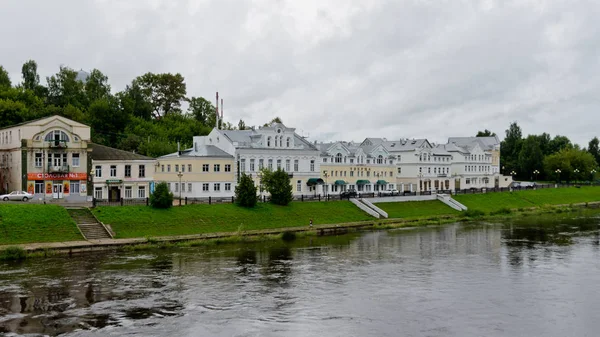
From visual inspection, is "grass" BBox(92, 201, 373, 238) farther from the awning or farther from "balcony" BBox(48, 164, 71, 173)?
the awning

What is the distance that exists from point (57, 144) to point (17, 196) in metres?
6.05

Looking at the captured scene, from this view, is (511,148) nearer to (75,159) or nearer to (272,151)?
(272,151)

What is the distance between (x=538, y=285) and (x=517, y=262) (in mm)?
7480

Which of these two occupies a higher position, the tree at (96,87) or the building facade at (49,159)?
the tree at (96,87)

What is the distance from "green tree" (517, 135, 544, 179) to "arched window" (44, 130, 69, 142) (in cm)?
10006

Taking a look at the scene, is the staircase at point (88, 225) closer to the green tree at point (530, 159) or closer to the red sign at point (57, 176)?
the red sign at point (57, 176)

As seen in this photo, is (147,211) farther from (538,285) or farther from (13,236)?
(538,285)

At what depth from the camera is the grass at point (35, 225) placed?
43.5 metres

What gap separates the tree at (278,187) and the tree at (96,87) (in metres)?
45.0

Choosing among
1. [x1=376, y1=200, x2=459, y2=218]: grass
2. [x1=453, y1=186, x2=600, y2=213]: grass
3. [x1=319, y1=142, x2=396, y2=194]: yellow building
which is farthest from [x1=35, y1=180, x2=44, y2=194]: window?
[x1=453, y1=186, x2=600, y2=213]: grass

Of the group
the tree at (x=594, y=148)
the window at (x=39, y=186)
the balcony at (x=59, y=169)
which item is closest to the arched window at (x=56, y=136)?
the balcony at (x=59, y=169)

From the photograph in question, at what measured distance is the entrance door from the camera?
184ft

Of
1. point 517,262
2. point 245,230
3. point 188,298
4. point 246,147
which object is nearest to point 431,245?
point 517,262

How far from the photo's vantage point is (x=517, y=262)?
40.7 metres
